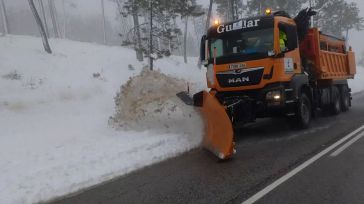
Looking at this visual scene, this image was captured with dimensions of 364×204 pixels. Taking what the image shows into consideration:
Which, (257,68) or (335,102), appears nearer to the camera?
(257,68)

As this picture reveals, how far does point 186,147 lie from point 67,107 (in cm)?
1024

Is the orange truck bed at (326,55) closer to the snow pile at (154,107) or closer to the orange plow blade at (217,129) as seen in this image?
the snow pile at (154,107)

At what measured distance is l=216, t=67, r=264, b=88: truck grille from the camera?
1006 centimetres

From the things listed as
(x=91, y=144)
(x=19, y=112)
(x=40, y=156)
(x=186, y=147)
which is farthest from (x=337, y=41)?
(x=19, y=112)

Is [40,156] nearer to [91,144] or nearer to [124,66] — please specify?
[91,144]

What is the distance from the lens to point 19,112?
54.0 ft

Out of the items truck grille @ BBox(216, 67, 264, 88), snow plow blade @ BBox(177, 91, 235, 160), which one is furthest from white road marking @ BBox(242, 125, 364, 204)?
truck grille @ BBox(216, 67, 264, 88)

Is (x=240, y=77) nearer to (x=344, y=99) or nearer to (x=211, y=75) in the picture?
(x=211, y=75)

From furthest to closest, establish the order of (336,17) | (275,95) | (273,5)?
(336,17)
(273,5)
(275,95)

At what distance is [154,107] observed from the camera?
36.1 ft

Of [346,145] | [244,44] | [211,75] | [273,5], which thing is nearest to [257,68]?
[244,44]

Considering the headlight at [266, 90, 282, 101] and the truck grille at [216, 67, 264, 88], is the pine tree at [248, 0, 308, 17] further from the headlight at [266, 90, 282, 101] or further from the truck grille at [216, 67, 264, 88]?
the headlight at [266, 90, 282, 101]

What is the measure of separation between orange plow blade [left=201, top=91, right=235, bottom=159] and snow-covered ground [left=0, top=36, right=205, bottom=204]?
0.54 meters

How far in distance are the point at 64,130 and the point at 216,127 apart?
6258 millimetres
